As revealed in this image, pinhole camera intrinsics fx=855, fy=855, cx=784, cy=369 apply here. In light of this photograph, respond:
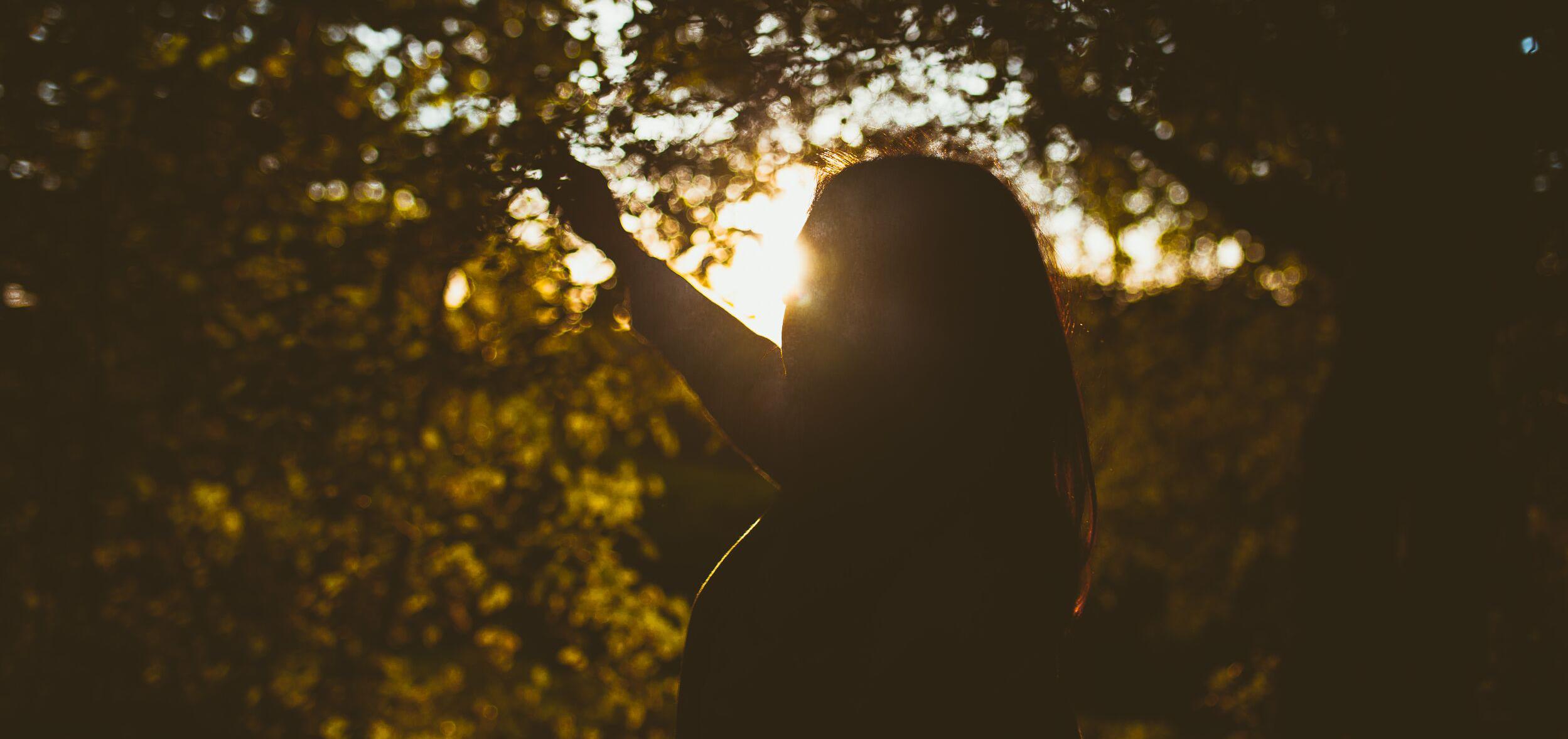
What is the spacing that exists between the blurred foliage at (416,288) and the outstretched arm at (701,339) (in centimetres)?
25

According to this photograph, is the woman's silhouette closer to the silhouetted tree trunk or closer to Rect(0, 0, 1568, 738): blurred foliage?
Rect(0, 0, 1568, 738): blurred foliage

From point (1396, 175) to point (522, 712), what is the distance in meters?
5.00

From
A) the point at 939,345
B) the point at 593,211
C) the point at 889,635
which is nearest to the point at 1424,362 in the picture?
the point at 939,345

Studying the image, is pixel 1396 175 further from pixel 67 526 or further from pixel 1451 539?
pixel 67 526

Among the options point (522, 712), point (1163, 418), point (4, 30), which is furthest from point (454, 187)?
point (1163, 418)

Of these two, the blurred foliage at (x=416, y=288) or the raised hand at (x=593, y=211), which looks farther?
the blurred foliage at (x=416, y=288)

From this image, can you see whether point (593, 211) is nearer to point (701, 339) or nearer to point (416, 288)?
point (701, 339)

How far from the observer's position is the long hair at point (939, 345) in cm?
140

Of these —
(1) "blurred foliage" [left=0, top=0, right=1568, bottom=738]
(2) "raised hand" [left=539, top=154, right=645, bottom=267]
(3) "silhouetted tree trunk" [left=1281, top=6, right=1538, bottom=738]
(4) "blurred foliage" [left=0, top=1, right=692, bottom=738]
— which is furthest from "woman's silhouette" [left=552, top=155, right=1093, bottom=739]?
(3) "silhouetted tree trunk" [left=1281, top=6, right=1538, bottom=738]

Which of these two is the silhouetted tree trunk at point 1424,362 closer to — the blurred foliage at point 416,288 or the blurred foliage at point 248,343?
the blurred foliage at point 416,288

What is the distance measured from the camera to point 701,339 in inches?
65.6

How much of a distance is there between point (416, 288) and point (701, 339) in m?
2.42

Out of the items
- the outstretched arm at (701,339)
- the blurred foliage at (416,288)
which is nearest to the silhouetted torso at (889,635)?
the outstretched arm at (701,339)

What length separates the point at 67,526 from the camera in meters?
3.09
